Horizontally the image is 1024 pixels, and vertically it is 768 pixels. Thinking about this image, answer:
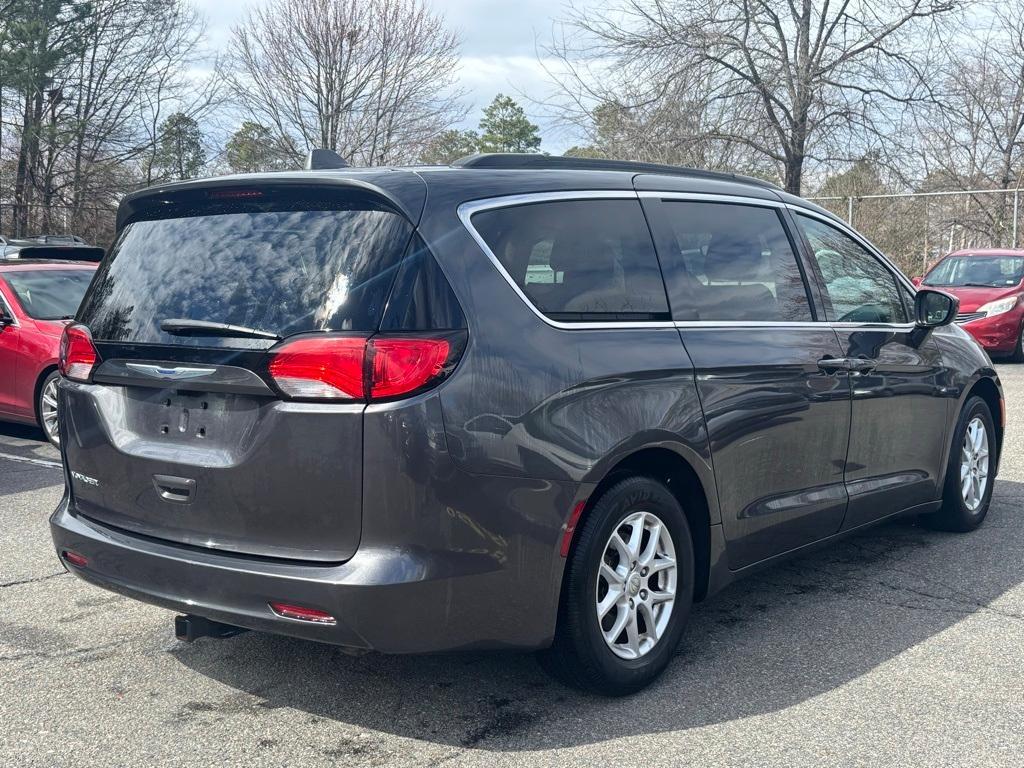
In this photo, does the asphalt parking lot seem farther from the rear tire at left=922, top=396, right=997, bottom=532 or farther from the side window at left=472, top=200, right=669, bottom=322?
the side window at left=472, top=200, right=669, bottom=322

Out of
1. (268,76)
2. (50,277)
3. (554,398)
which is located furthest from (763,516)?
(268,76)

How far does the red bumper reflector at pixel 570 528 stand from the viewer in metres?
3.46

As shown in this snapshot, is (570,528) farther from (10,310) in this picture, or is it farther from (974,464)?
(10,310)

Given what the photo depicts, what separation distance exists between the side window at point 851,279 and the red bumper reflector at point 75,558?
3.14 meters

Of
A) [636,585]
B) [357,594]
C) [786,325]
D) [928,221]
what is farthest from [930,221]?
[357,594]

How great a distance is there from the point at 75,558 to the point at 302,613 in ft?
3.50

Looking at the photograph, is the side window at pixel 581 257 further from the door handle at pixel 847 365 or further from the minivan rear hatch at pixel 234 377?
the door handle at pixel 847 365

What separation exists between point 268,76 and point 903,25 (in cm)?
1581

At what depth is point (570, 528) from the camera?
11.4ft

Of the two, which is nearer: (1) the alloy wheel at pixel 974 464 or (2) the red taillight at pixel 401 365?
(2) the red taillight at pixel 401 365

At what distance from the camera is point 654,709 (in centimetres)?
371

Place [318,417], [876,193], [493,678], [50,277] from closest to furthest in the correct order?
[318,417], [493,678], [50,277], [876,193]

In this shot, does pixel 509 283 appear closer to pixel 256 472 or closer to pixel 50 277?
pixel 256 472

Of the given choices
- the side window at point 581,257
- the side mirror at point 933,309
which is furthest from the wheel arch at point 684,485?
the side mirror at point 933,309
